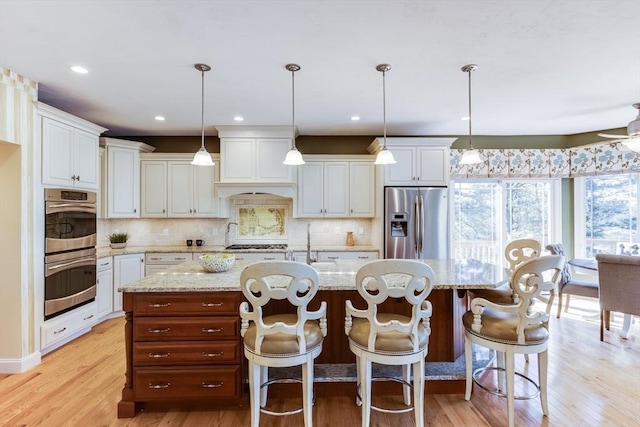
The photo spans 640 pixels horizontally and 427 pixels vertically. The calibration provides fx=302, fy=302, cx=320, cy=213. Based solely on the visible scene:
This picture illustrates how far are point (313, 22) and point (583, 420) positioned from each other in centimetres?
321

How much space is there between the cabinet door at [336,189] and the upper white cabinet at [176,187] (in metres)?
1.65

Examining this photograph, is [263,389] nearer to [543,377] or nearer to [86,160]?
[543,377]

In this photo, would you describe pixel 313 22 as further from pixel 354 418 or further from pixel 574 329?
pixel 574 329

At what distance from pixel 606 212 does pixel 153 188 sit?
685cm

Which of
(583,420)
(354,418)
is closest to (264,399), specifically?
(354,418)

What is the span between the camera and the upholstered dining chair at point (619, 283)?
297 cm

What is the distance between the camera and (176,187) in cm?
454

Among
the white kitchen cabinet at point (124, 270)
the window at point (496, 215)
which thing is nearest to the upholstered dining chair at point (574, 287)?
the window at point (496, 215)

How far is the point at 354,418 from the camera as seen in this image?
6.72 feet

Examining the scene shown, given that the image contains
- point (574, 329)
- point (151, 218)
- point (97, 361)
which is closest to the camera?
point (97, 361)

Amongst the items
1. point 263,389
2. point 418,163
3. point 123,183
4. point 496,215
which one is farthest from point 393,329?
point 123,183

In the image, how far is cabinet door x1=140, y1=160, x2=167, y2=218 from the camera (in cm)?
449

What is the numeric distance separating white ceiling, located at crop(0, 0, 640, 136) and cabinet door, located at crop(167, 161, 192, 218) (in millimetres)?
873

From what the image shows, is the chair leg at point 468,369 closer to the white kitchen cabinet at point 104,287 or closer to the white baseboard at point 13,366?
the white baseboard at point 13,366
